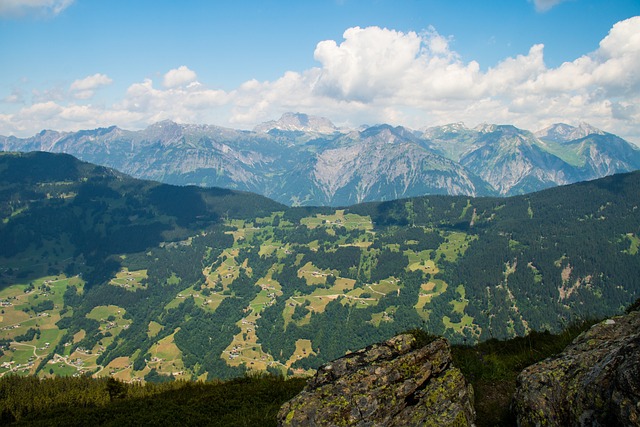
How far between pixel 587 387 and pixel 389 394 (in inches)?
209

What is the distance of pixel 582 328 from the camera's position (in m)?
16.6

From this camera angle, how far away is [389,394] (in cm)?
1171

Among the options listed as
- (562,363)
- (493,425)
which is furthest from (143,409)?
(562,363)

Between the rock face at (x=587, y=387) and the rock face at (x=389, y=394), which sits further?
the rock face at (x=389, y=394)

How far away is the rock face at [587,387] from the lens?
24.0 ft

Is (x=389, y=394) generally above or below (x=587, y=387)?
below

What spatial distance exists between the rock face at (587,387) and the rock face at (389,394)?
1.92 meters

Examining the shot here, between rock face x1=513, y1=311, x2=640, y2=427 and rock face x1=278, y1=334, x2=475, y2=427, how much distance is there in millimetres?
1917

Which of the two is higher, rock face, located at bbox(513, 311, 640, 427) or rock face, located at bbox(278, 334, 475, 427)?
rock face, located at bbox(513, 311, 640, 427)

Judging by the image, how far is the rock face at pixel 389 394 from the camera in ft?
36.1

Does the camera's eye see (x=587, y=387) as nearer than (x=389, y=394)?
Yes

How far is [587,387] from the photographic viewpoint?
8.65 m

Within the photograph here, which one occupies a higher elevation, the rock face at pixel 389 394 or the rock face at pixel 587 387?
the rock face at pixel 587 387

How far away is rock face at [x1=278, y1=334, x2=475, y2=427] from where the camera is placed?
11016 millimetres
